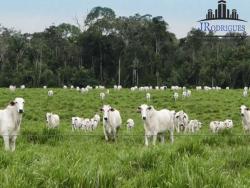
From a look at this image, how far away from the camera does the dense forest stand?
78.3 m

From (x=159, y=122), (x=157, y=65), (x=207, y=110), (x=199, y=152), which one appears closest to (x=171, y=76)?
(x=157, y=65)

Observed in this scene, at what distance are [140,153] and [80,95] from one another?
3726 centimetres

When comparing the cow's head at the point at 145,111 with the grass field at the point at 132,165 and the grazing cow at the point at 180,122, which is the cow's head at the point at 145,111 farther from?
the grazing cow at the point at 180,122

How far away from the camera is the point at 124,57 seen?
86.3 m

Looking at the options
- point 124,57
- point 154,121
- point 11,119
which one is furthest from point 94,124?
point 124,57

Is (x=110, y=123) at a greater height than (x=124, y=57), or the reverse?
(x=124, y=57)

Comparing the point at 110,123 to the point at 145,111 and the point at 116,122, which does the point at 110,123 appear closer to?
the point at 116,122

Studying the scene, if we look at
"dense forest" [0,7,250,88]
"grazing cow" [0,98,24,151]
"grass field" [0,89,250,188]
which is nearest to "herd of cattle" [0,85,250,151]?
"grazing cow" [0,98,24,151]

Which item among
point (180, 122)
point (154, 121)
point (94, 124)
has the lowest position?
point (94, 124)

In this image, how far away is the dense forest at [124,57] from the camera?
7831 cm

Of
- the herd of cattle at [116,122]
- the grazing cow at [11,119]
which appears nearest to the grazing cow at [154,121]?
the herd of cattle at [116,122]

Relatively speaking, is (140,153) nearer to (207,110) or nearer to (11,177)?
(11,177)

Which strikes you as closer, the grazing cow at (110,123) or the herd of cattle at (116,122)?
the herd of cattle at (116,122)

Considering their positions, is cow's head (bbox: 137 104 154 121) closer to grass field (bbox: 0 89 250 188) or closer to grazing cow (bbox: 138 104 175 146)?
grazing cow (bbox: 138 104 175 146)
